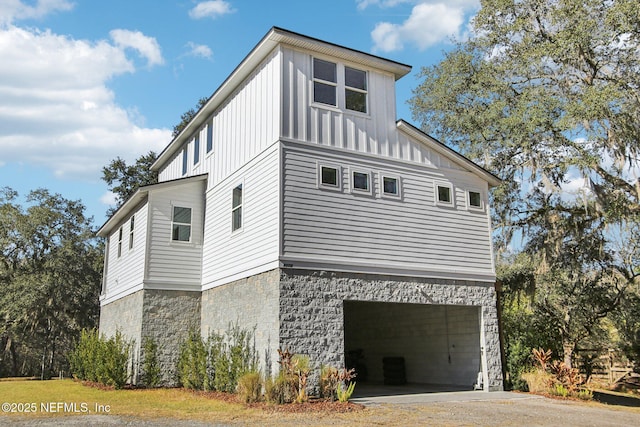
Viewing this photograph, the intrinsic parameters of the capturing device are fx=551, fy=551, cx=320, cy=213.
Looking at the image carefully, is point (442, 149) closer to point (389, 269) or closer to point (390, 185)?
point (390, 185)

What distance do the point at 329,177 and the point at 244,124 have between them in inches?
120

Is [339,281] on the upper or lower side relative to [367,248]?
lower

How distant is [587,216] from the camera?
17.7 meters

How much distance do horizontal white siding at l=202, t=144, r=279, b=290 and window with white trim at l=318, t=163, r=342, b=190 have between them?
109 cm

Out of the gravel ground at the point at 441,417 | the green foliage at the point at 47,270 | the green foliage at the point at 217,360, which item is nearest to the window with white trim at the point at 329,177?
the green foliage at the point at 217,360

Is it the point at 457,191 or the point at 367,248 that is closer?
the point at 367,248

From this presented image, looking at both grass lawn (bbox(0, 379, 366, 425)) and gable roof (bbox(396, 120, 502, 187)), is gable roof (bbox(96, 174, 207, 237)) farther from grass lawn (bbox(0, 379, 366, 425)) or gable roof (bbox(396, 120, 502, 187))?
gable roof (bbox(396, 120, 502, 187))

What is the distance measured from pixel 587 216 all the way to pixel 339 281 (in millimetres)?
9910

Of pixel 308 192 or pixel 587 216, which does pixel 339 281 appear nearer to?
pixel 308 192

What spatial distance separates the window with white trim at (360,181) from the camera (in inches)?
516

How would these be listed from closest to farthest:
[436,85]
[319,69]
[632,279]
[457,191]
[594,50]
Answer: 1. [319,69]
2. [457,191]
3. [594,50]
4. [632,279]
5. [436,85]

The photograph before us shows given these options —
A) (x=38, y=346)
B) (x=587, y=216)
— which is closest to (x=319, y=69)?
(x=587, y=216)

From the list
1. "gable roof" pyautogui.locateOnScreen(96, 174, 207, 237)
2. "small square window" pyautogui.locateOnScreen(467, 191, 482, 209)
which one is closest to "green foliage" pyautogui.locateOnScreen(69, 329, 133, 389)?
"gable roof" pyautogui.locateOnScreen(96, 174, 207, 237)

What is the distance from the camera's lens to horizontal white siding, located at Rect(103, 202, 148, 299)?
15.7 meters
